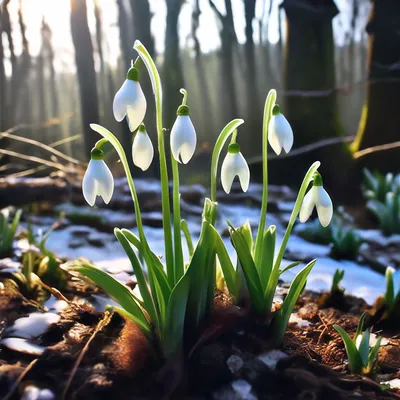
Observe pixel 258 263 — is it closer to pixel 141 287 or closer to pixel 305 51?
pixel 141 287

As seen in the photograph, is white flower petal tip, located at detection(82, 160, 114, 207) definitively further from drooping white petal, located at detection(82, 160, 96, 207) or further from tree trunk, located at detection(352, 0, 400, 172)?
tree trunk, located at detection(352, 0, 400, 172)

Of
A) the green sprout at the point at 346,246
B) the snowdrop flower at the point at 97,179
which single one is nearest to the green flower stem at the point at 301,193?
the snowdrop flower at the point at 97,179

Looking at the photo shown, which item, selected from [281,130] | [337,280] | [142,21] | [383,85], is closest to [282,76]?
[383,85]

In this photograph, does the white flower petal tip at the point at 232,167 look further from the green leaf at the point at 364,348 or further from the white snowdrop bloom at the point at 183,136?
the green leaf at the point at 364,348

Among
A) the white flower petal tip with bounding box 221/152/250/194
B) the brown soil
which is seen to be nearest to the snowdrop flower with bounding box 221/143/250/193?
the white flower petal tip with bounding box 221/152/250/194

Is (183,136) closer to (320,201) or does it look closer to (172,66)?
(320,201)

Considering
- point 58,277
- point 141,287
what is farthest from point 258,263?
point 58,277
